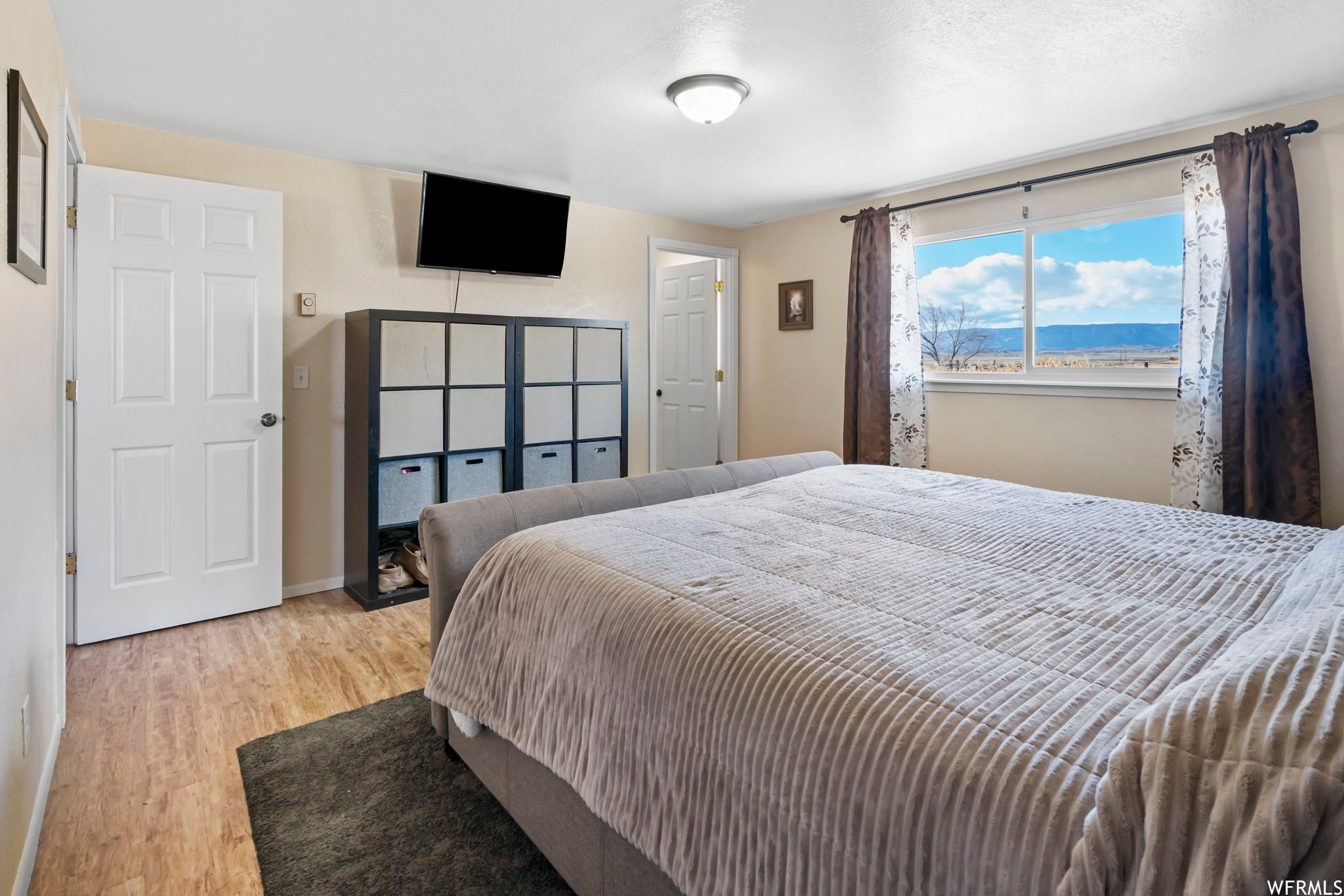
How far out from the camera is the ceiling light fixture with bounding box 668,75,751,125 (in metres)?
2.70

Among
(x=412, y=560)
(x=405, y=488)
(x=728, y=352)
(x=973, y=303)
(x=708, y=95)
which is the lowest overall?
(x=412, y=560)

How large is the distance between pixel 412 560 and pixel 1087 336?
3.79 m

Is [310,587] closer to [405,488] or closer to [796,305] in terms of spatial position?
[405,488]

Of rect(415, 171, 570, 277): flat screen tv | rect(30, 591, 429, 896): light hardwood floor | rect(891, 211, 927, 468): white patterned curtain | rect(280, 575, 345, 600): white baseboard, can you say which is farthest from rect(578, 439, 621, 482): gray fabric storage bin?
rect(891, 211, 927, 468): white patterned curtain

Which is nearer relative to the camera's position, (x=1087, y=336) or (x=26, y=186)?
(x=26, y=186)

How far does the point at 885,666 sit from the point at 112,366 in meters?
3.44

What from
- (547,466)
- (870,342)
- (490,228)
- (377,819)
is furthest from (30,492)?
(870,342)

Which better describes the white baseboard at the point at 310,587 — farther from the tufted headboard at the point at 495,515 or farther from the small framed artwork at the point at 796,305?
the small framed artwork at the point at 796,305

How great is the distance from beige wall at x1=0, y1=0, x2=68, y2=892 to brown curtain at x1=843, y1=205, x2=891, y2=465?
387 centimetres

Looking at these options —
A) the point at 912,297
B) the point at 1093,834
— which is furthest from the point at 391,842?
the point at 912,297

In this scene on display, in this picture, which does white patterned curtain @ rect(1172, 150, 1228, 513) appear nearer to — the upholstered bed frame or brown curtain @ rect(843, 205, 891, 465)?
brown curtain @ rect(843, 205, 891, 465)

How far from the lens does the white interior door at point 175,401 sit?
2.95 metres

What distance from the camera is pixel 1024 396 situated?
3875 mm

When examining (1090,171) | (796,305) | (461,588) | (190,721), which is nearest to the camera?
(461,588)
